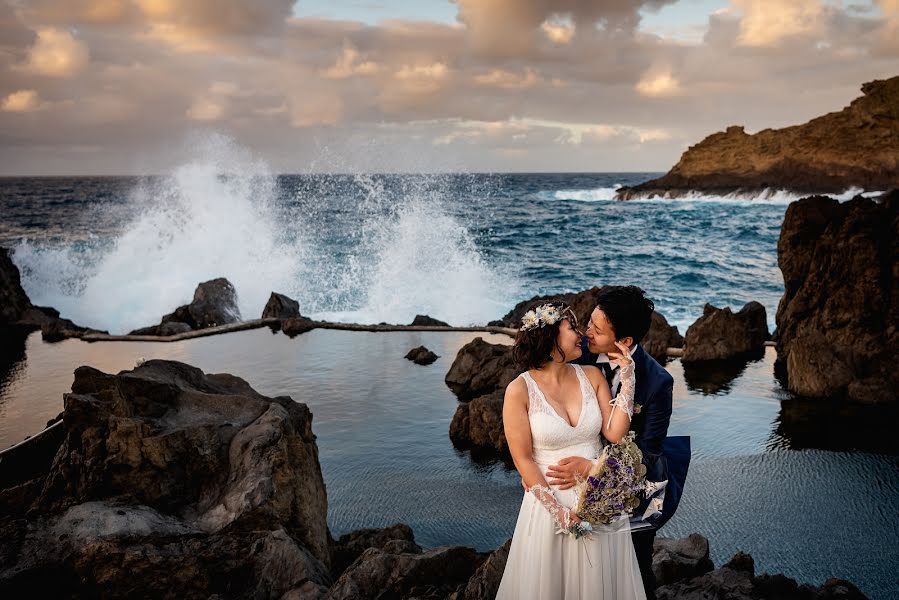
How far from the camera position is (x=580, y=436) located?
3025 millimetres

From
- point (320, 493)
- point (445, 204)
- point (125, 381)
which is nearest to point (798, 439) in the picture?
point (320, 493)

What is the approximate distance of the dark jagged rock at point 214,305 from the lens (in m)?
16.5

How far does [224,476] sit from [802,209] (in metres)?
10.4

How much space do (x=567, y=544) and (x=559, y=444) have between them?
0.45 metres

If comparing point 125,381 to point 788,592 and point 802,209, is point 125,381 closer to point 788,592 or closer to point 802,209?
point 788,592

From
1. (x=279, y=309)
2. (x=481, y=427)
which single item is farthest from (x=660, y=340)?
(x=279, y=309)

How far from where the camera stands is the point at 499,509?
6.89 metres

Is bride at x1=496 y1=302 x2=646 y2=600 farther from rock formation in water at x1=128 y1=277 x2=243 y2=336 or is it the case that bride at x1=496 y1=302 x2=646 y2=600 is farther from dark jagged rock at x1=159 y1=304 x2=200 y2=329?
dark jagged rock at x1=159 y1=304 x2=200 y2=329

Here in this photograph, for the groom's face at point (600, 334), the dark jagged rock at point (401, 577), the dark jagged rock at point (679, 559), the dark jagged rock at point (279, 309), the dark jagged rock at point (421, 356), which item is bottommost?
the dark jagged rock at point (421, 356)

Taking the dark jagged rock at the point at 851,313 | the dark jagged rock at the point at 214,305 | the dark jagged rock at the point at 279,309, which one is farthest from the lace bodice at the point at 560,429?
the dark jagged rock at the point at 214,305

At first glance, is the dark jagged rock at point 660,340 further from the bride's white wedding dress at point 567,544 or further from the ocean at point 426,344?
the bride's white wedding dress at point 567,544

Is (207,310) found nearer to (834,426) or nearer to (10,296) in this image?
(10,296)

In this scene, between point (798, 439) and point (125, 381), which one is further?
point (798, 439)

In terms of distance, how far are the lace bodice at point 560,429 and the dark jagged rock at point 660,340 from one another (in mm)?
9909
